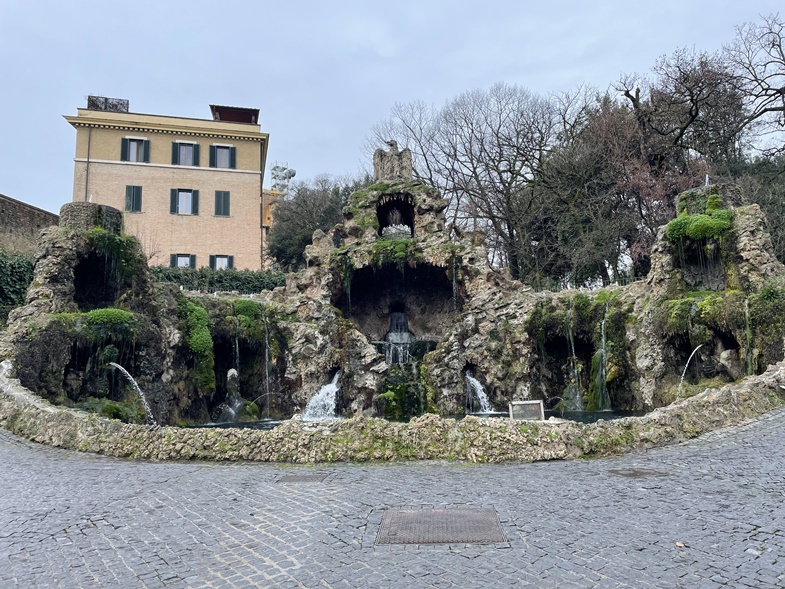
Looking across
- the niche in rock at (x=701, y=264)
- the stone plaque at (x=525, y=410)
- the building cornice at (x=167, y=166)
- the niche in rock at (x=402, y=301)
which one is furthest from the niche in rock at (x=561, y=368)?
the building cornice at (x=167, y=166)

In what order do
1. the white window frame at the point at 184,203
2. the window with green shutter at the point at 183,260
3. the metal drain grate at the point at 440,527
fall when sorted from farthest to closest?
1. the white window frame at the point at 184,203
2. the window with green shutter at the point at 183,260
3. the metal drain grate at the point at 440,527

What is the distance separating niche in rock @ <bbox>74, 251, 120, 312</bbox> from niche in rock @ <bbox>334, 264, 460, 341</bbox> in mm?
10576

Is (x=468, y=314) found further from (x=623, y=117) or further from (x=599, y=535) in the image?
(x=599, y=535)

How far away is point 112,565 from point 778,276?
1885cm

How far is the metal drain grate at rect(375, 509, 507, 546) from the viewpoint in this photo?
17.8 feet

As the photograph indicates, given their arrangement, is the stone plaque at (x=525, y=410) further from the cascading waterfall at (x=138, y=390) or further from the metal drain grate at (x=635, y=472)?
the cascading waterfall at (x=138, y=390)

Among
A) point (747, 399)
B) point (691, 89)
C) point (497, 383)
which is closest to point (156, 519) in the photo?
point (747, 399)

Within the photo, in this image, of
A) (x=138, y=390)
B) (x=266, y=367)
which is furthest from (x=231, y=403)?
(x=138, y=390)

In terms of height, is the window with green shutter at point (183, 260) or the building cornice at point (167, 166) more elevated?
the building cornice at point (167, 166)

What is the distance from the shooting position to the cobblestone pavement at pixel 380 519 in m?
4.70

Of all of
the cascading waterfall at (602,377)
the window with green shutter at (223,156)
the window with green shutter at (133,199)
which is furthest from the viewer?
the window with green shutter at (223,156)

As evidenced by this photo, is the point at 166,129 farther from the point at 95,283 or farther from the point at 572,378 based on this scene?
A: the point at 572,378

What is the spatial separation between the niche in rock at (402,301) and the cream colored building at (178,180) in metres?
13.3

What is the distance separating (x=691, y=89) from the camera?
26297 millimetres
